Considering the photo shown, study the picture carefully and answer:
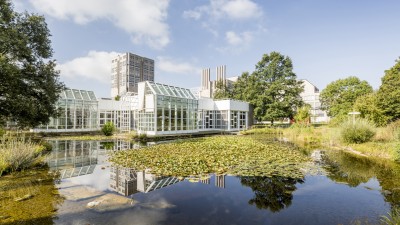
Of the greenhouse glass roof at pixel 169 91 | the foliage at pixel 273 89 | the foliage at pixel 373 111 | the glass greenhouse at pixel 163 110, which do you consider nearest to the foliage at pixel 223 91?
the foliage at pixel 273 89

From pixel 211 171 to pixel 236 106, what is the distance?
2345 centimetres

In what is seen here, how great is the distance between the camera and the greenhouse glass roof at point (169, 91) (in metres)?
23.3

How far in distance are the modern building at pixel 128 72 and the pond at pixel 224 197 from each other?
64636 mm

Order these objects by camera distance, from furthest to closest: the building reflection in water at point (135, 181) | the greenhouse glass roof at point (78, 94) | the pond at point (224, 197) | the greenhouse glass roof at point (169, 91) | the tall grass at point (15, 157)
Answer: the greenhouse glass roof at point (78, 94), the greenhouse glass roof at point (169, 91), the tall grass at point (15, 157), the building reflection in water at point (135, 181), the pond at point (224, 197)

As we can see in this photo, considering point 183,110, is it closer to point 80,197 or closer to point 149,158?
point 149,158

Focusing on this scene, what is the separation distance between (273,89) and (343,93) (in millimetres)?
15282

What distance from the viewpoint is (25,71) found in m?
12.8

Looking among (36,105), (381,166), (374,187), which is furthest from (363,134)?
(36,105)

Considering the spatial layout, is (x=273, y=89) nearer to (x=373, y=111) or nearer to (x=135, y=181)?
(x=373, y=111)

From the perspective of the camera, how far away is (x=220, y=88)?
40875 millimetres

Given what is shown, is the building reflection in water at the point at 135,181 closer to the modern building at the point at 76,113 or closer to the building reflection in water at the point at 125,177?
the building reflection in water at the point at 125,177

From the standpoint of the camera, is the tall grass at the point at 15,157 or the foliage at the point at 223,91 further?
the foliage at the point at 223,91

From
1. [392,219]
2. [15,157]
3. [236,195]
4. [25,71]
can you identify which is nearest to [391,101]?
[392,219]

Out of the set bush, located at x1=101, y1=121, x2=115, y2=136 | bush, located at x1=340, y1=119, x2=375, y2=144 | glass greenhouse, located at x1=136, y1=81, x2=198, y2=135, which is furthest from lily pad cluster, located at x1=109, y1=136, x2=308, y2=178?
bush, located at x1=101, y1=121, x2=115, y2=136
